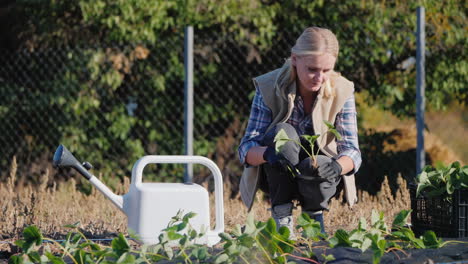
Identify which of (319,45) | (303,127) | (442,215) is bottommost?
(442,215)

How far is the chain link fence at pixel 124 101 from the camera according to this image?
5.85 metres

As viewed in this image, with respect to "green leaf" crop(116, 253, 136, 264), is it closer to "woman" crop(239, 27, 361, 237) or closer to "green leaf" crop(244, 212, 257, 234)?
"green leaf" crop(244, 212, 257, 234)

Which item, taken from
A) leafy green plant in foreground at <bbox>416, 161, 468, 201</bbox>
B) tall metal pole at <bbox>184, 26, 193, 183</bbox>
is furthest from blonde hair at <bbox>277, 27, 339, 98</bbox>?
tall metal pole at <bbox>184, 26, 193, 183</bbox>

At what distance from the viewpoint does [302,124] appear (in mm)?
3072

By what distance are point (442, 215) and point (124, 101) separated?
372 cm

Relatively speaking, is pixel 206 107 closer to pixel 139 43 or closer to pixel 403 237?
pixel 139 43

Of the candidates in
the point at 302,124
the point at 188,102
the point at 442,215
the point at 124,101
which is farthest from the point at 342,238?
the point at 124,101

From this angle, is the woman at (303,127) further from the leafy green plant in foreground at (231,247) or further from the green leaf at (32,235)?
the green leaf at (32,235)

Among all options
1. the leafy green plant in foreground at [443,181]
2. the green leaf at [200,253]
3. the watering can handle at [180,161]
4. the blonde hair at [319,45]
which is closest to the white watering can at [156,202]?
the watering can handle at [180,161]

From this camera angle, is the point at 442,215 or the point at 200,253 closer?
the point at 200,253

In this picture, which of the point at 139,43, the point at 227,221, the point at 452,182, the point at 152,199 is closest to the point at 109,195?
the point at 152,199

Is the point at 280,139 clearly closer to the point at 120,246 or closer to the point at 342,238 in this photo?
the point at 342,238

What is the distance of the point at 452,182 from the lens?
9.25 feet

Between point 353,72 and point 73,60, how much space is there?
244 cm
